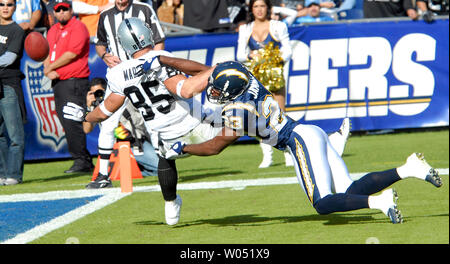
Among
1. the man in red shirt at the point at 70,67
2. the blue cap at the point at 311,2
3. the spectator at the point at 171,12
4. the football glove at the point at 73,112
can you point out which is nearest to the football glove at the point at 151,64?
the football glove at the point at 73,112

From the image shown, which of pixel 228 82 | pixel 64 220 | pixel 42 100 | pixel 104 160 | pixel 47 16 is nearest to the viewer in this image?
pixel 228 82

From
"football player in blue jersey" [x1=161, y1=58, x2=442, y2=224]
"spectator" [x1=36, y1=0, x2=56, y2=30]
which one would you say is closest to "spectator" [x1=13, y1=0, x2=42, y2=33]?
"spectator" [x1=36, y1=0, x2=56, y2=30]

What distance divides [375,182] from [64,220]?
9.12ft

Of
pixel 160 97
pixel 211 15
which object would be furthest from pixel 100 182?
pixel 211 15

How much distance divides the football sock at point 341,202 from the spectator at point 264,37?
13.1 ft

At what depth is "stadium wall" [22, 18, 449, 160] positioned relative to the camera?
12203 millimetres

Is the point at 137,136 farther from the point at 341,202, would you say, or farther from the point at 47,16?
the point at 341,202

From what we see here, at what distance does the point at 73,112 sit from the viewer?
6945 millimetres

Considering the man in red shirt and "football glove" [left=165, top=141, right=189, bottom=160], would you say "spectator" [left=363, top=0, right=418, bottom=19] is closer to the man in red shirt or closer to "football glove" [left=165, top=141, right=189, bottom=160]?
the man in red shirt

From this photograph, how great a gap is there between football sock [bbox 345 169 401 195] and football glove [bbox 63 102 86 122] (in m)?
2.54

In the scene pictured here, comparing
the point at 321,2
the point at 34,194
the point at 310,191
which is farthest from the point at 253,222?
the point at 321,2

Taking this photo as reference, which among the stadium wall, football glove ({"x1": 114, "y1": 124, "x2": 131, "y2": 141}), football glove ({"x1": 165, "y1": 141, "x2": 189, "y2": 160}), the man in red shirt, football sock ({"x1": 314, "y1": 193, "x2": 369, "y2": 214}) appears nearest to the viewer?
football sock ({"x1": 314, "y1": 193, "x2": 369, "y2": 214})

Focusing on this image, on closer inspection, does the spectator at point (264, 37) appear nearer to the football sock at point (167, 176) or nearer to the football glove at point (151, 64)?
the football sock at point (167, 176)

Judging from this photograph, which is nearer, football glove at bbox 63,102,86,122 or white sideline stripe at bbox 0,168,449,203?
football glove at bbox 63,102,86,122
